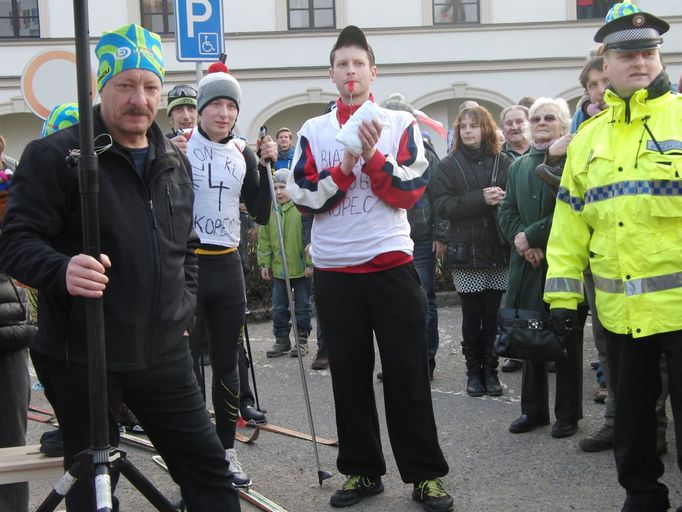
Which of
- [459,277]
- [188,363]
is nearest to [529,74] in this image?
[459,277]

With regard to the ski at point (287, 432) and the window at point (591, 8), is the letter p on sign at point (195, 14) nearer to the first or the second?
the ski at point (287, 432)

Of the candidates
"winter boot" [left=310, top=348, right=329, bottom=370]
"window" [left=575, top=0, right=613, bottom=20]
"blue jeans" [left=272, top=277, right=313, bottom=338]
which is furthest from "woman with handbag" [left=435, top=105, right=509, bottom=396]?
"window" [left=575, top=0, right=613, bottom=20]

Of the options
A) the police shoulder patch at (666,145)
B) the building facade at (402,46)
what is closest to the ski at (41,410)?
the police shoulder patch at (666,145)

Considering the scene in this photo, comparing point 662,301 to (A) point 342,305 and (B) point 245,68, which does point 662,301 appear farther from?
(B) point 245,68

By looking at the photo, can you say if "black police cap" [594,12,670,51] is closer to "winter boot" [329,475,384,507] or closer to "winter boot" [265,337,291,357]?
"winter boot" [329,475,384,507]

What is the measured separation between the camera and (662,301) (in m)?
3.88

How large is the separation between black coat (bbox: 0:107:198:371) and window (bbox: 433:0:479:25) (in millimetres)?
21217

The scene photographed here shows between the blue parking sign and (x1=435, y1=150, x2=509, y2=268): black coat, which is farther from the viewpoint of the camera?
the blue parking sign

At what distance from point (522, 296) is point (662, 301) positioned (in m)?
1.86

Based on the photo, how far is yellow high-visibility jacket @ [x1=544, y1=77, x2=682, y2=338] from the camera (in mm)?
3871

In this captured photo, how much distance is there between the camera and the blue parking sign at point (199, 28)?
24.4ft

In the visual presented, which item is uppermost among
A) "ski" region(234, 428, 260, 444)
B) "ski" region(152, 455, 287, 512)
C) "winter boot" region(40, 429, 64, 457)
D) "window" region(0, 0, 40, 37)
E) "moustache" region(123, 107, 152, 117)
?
"window" region(0, 0, 40, 37)

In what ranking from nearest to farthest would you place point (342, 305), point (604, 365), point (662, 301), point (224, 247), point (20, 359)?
point (662, 301)
point (20, 359)
point (342, 305)
point (224, 247)
point (604, 365)

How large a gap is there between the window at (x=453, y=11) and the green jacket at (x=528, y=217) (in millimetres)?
18218
